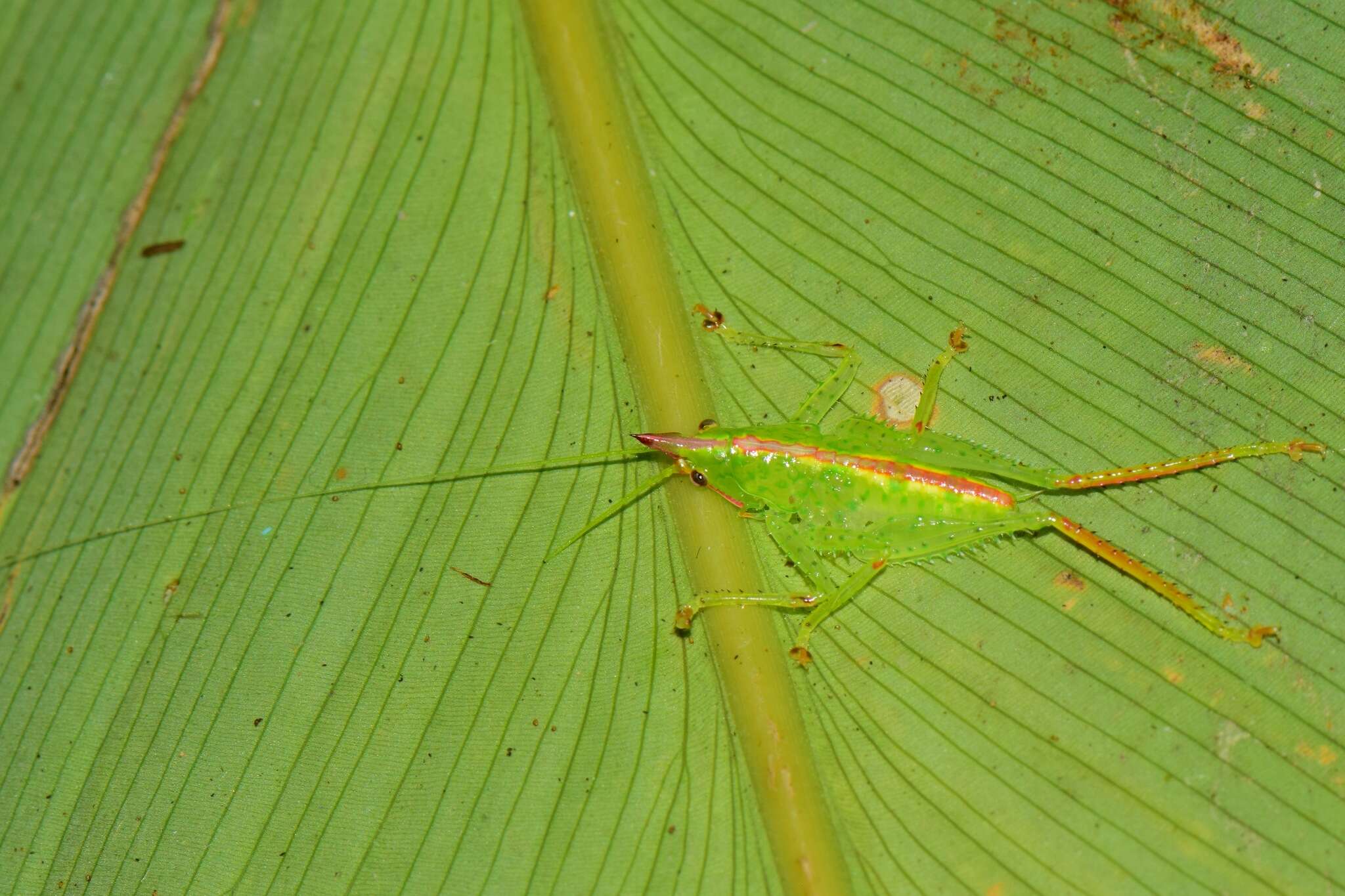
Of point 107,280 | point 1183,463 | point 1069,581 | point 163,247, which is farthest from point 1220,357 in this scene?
point 107,280

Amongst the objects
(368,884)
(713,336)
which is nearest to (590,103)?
(713,336)

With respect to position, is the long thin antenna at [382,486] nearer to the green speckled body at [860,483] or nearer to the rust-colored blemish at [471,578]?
the green speckled body at [860,483]

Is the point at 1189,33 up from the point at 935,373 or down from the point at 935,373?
up

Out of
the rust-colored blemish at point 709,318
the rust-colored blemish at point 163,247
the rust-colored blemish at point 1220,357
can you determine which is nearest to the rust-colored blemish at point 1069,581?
the rust-colored blemish at point 1220,357

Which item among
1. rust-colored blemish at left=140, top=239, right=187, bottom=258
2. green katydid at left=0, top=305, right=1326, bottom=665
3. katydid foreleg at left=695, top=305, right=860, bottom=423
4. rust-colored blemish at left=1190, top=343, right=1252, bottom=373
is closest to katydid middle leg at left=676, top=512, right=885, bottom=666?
green katydid at left=0, top=305, right=1326, bottom=665

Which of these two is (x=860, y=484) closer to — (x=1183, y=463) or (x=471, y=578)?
(x=1183, y=463)

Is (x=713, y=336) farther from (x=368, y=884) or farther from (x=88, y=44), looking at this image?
(x=88, y=44)

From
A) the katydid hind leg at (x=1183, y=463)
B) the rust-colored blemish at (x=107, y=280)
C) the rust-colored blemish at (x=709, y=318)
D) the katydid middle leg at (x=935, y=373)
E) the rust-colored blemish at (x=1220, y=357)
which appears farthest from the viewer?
the rust-colored blemish at (x=107, y=280)
